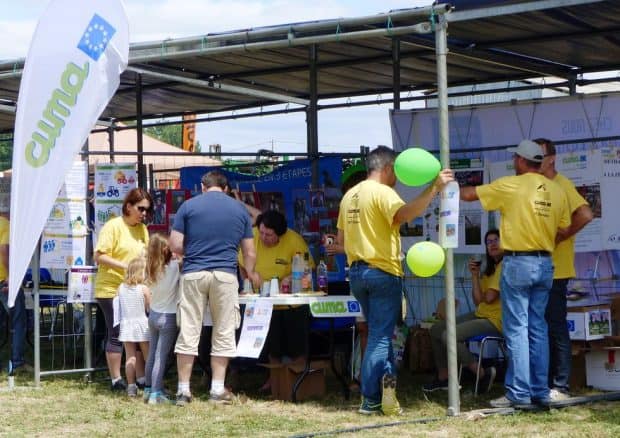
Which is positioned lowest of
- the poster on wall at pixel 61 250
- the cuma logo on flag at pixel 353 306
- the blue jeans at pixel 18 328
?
the blue jeans at pixel 18 328

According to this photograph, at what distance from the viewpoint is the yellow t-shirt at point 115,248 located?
8.17 m

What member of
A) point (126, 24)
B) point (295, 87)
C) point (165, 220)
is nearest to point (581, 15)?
point (126, 24)

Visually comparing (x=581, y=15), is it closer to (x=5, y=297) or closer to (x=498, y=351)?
(x=498, y=351)

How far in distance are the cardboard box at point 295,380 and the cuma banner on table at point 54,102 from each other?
6.46 ft

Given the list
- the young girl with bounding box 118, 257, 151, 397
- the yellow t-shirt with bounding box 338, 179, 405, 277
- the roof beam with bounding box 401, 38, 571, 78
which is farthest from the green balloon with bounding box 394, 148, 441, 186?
the roof beam with bounding box 401, 38, 571, 78

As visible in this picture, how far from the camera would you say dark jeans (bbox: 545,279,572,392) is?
6984mm

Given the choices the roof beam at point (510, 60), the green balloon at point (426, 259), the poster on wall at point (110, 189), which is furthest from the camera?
the roof beam at point (510, 60)

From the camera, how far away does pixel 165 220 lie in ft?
31.9

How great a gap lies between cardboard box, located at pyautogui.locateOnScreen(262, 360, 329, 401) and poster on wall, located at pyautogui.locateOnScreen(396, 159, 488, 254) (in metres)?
1.52

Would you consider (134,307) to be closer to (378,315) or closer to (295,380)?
(295,380)

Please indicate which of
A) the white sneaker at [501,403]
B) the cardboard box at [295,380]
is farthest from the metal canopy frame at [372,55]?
the white sneaker at [501,403]

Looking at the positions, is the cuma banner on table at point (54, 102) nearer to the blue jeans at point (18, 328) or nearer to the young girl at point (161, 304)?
the young girl at point (161, 304)

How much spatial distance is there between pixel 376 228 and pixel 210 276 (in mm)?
1320

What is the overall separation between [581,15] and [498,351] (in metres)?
2.80
